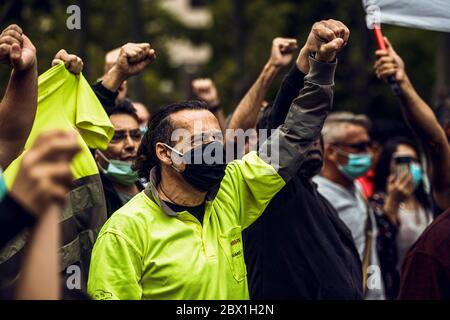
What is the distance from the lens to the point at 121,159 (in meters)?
5.94

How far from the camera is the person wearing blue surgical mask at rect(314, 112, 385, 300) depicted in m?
7.02

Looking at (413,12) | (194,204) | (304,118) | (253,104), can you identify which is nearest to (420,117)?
(413,12)

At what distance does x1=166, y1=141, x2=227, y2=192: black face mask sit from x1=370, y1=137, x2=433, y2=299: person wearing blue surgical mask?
10.8 feet

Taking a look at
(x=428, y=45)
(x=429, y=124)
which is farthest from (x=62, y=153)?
(x=428, y=45)

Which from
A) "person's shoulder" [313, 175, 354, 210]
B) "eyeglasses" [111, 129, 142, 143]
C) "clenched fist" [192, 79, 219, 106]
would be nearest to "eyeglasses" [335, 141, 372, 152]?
"person's shoulder" [313, 175, 354, 210]

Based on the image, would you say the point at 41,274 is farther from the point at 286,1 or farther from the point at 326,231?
the point at 286,1

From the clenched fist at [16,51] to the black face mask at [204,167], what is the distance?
30.8 inches

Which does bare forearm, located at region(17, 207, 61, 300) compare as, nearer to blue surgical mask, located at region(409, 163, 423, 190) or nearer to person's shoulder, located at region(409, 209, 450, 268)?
person's shoulder, located at region(409, 209, 450, 268)

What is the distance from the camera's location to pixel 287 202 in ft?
17.5

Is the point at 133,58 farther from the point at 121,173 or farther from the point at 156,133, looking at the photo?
the point at 121,173

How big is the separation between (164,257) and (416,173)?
15.0 feet

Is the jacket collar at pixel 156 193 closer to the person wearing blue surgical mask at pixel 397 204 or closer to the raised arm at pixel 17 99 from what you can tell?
the raised arm at pixel 17 99

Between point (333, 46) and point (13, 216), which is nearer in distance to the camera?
point (13, 216)

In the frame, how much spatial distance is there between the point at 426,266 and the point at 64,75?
206 cm
